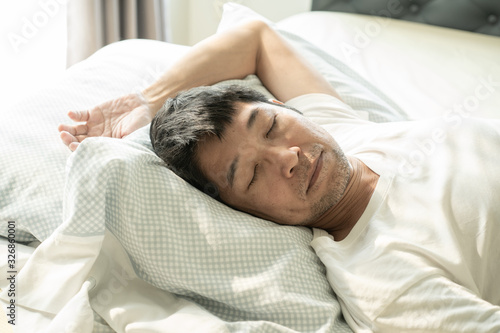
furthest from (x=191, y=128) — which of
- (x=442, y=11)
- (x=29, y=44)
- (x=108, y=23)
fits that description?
(x=442, y=11)

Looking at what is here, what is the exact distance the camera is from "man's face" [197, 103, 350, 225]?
1150 mm

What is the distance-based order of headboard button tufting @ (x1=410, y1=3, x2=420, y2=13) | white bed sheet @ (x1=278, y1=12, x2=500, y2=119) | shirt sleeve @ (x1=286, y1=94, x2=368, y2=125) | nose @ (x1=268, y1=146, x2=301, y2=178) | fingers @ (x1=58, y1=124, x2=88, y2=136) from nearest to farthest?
nose @ (x1=268, y1=146, x2=301, y2=178), fingers @ (x1=58, y1=124, x2=88, y2=136), shirt sleeve @ (x1=286, y1=94, x2=368, y2=125), white bed sheet @ (x1=278, y1=12, x2=500, y2=119), headboard button tufting @ (x1=410, y1=3, x2=420, y2=13)

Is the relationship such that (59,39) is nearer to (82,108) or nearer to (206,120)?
(82,108)

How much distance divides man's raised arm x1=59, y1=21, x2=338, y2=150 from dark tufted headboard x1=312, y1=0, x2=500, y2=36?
3.51 feet

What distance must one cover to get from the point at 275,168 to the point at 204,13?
232 centimetres

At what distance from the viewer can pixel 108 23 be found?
8.48ft

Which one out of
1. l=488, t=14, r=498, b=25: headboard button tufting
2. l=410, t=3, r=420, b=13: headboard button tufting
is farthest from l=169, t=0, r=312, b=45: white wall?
l=488, t=14, r=498, b=25: headboard button tufting

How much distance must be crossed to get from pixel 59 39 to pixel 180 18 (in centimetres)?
94

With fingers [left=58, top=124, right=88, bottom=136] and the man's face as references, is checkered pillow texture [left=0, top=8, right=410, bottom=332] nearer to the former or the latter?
the man's face

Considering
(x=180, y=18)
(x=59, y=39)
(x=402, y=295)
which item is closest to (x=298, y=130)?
(x=402, y=295)

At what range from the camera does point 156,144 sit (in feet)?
4.06

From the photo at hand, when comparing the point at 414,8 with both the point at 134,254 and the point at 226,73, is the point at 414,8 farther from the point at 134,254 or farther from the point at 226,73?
the point at 134,254

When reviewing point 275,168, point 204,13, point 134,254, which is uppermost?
point 275,168


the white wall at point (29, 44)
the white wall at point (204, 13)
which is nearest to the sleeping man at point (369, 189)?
the white wall at point (29, 44)
